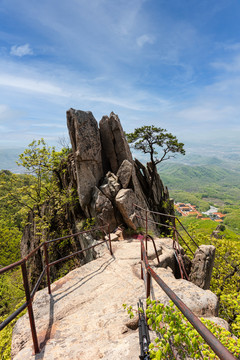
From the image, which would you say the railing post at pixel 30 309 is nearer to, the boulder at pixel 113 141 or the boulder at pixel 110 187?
the boulder at pixel 110 187

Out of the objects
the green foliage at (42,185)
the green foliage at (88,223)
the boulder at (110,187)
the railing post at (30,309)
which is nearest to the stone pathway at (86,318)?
the railing post at (30,309)

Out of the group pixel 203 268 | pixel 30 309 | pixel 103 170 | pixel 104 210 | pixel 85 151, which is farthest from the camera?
pixel 103 170

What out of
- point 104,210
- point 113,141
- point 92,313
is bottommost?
point 92,313

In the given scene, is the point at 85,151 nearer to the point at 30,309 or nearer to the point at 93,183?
the point at 93,183

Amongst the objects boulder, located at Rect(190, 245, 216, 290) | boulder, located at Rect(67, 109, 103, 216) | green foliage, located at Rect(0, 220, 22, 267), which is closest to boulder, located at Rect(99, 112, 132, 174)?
boulder, located at Rect(67, 109, 103, 216)

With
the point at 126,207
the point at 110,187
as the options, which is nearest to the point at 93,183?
the point at 110,187

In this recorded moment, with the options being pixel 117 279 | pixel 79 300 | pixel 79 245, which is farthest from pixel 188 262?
pixel 79 245

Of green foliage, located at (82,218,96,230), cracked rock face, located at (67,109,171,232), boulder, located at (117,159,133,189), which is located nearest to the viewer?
cracked rock face, located at (67,109,171,232)

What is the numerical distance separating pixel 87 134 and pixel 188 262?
11.6 m

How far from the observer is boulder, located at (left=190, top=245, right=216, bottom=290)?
7.52 metres

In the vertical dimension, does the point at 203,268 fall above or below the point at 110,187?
below

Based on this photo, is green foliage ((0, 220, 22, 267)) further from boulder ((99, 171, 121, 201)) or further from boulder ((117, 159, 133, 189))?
boulder ((117, 159, 133, 189))

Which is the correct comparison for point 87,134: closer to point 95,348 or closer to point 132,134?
point 132,134

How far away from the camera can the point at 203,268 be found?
24.9 ft
